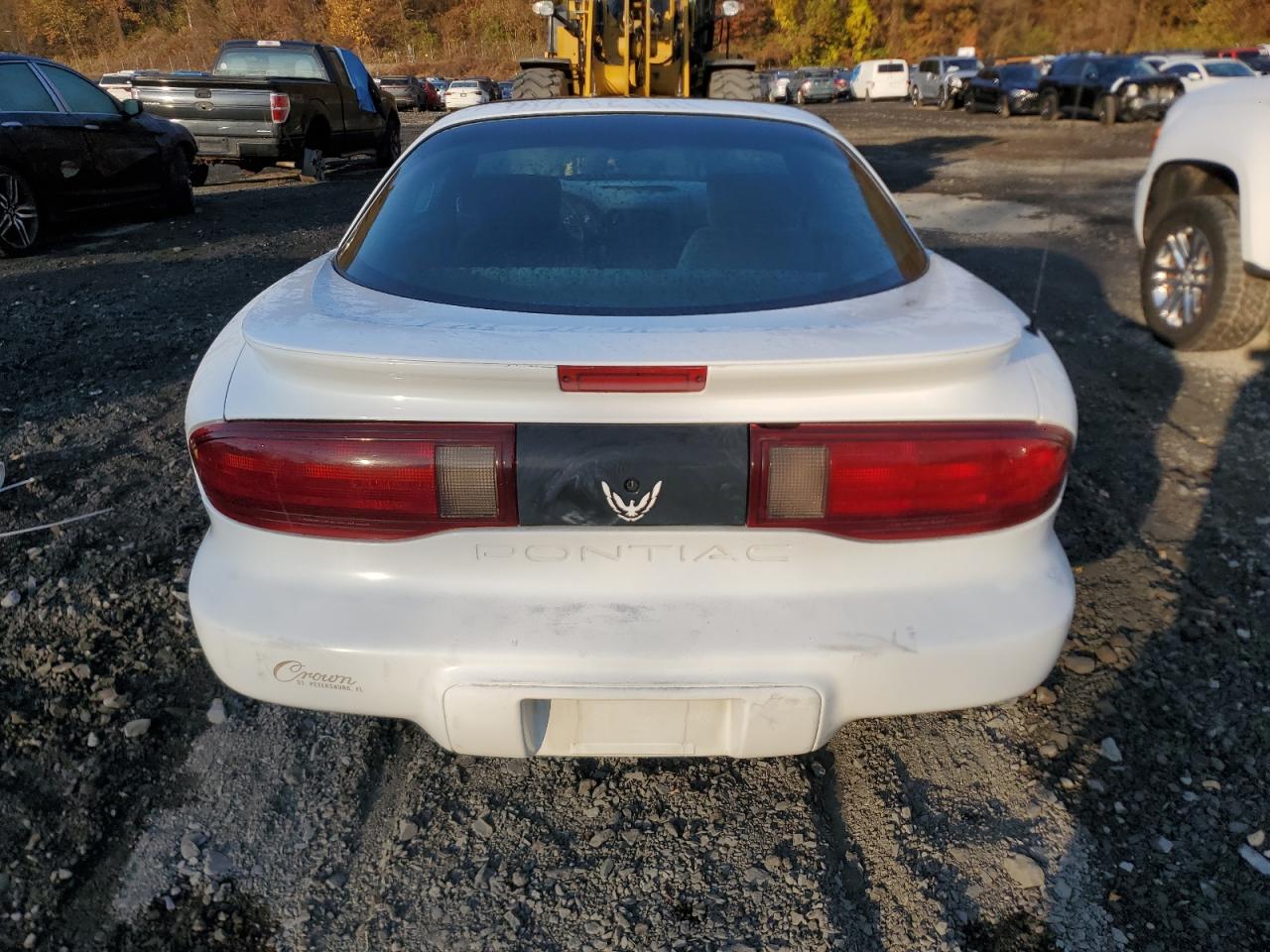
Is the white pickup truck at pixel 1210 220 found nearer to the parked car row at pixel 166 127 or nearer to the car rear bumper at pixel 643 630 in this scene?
the car rear bumper at pixel 643 630

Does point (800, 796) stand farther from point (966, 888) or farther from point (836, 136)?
point (836, 136)

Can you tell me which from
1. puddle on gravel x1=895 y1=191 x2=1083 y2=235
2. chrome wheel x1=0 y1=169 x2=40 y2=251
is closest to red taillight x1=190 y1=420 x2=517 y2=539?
chrome wheel x1=0 y1=169 x2=40 y2=251

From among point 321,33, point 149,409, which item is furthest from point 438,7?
point 149,409

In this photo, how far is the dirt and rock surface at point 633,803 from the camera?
75.0 inches

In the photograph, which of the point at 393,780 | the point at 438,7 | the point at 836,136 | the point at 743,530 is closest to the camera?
the point at 743,530

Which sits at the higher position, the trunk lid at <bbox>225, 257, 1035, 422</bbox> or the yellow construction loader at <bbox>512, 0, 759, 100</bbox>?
the yellow construction loader at <bbox>512, 0, 759, 100</bbox>

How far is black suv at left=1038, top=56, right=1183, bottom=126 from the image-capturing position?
22234 millimetres

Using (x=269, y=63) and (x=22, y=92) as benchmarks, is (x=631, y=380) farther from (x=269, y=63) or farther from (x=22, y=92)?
(x=269, y=63)

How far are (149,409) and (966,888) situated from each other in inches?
162

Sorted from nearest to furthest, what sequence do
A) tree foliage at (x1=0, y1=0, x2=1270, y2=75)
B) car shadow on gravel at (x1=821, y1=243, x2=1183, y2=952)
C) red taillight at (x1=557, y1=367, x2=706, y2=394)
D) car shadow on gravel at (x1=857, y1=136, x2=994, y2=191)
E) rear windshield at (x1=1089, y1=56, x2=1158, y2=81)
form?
red taillight at (x1=557, y1=367, x2=706, y2=394), car shadow on gravel at (x1=821, y1=243, x2=1183, y2=952), car shadow on gravel at (x1=857, y1=136, x2=994, y2=191), rear windshield at (x1=1089, y1=56, x2=1158, y2=81), tree foliage at (x1=0, y1=0, x2=1270, y2=75)

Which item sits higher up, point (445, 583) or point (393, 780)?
point (445, 583)

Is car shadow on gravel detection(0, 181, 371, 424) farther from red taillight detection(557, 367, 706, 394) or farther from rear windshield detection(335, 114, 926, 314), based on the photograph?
red taillight detection(557, 367, 706, 394)

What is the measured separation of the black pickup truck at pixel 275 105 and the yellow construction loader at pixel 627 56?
321 cm

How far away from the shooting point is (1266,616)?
294 centimetres
